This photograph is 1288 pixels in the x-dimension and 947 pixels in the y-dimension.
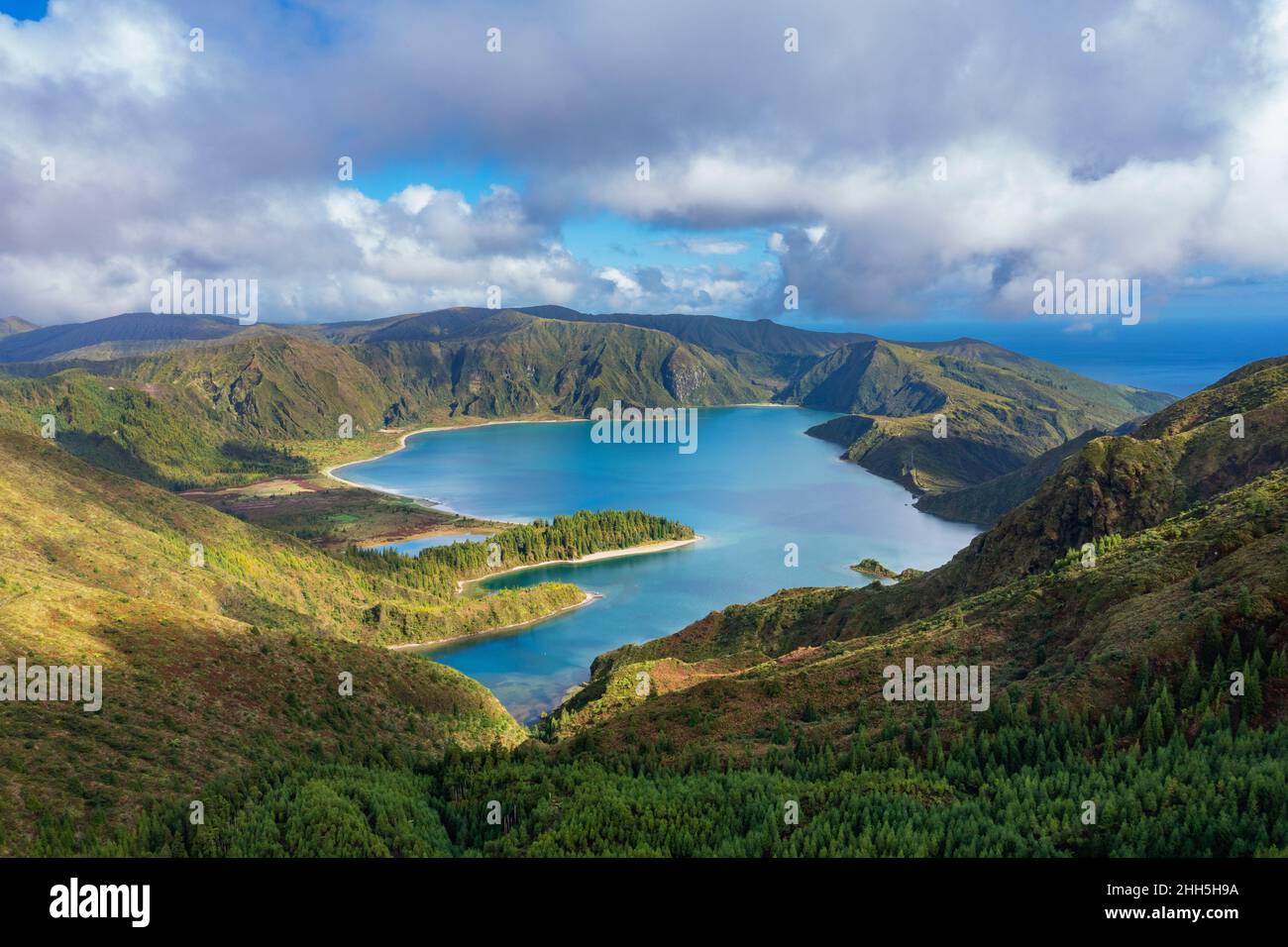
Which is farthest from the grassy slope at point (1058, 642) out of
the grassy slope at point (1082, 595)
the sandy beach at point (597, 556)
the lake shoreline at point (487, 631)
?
the sandy beach at point (597, 556)

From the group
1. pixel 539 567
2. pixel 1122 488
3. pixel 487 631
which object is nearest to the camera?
pixel 1122 488

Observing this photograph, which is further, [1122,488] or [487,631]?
[487,631]

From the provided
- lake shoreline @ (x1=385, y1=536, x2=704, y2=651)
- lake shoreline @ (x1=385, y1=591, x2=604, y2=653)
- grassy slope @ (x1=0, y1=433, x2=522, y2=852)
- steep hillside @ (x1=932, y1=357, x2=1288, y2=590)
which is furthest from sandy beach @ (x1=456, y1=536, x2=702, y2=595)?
steep hillside @ (x1=932, y1=357, x2=1288, y2=590)

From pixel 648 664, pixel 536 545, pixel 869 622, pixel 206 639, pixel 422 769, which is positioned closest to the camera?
pixel 422 769

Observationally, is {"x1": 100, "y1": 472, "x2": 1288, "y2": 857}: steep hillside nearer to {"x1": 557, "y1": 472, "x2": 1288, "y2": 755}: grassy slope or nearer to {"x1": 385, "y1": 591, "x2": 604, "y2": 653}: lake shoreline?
{"x1": 557, "y1": 472, "x2": 1288, "y2": 755}: grassy slope

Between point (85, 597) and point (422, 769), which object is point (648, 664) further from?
point (85, 597)

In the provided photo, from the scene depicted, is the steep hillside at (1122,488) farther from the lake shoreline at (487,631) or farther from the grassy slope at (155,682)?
the lake shoreline at (487,631)

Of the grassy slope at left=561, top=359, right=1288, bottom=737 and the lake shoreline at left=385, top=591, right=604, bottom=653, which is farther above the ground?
the grassy slope at left=561, top=359, right=1288, bottom=737

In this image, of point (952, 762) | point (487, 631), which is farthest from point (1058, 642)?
point (487, 631)

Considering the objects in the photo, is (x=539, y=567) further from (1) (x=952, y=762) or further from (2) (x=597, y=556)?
(1) (x=952, y=762)

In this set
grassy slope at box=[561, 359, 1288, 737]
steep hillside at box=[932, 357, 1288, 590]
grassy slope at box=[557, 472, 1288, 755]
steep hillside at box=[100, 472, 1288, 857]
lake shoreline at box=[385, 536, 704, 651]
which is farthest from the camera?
lake shoreline at box=[385, 536, 704, 651]

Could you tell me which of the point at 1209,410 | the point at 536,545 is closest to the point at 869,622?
the point at 1209,410
